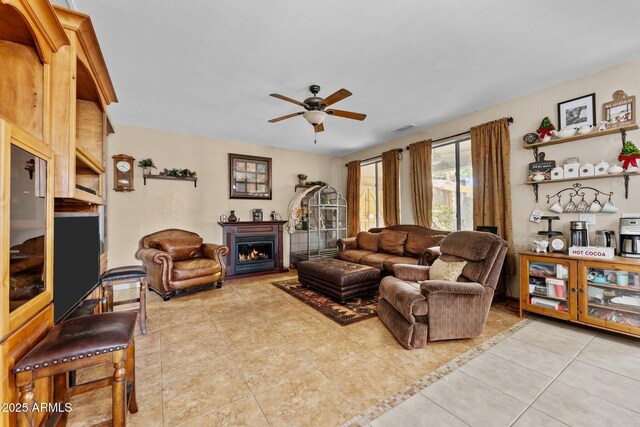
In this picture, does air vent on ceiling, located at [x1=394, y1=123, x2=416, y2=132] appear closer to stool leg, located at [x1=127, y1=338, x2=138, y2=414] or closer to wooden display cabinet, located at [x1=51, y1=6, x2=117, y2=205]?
wooden display cabinet, located at [x1=51, y1=6, x2=117, y2=205]

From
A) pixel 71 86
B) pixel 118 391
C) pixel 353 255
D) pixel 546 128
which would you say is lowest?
pixel 118 391

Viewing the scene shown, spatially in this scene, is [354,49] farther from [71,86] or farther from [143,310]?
[143,310]

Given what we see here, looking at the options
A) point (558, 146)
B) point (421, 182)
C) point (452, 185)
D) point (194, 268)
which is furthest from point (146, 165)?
point (558, 146)

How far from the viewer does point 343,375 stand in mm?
1985

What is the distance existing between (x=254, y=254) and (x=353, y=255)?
2.12 meters

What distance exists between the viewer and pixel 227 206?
549cm

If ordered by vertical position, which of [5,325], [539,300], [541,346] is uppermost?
[5,325]

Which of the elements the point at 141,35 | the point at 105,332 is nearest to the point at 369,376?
the point at 105,332

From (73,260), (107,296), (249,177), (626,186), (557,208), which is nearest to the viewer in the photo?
(73,260)

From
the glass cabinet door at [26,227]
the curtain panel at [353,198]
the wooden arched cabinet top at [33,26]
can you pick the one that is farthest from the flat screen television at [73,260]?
the curtain panel at [353,198]

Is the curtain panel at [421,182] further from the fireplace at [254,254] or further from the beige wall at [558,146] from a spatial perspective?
the fireplace at [254,254]

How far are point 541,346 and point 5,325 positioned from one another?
3617 millimetres

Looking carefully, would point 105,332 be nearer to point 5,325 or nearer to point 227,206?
point 5,325

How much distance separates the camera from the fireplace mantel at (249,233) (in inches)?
204
